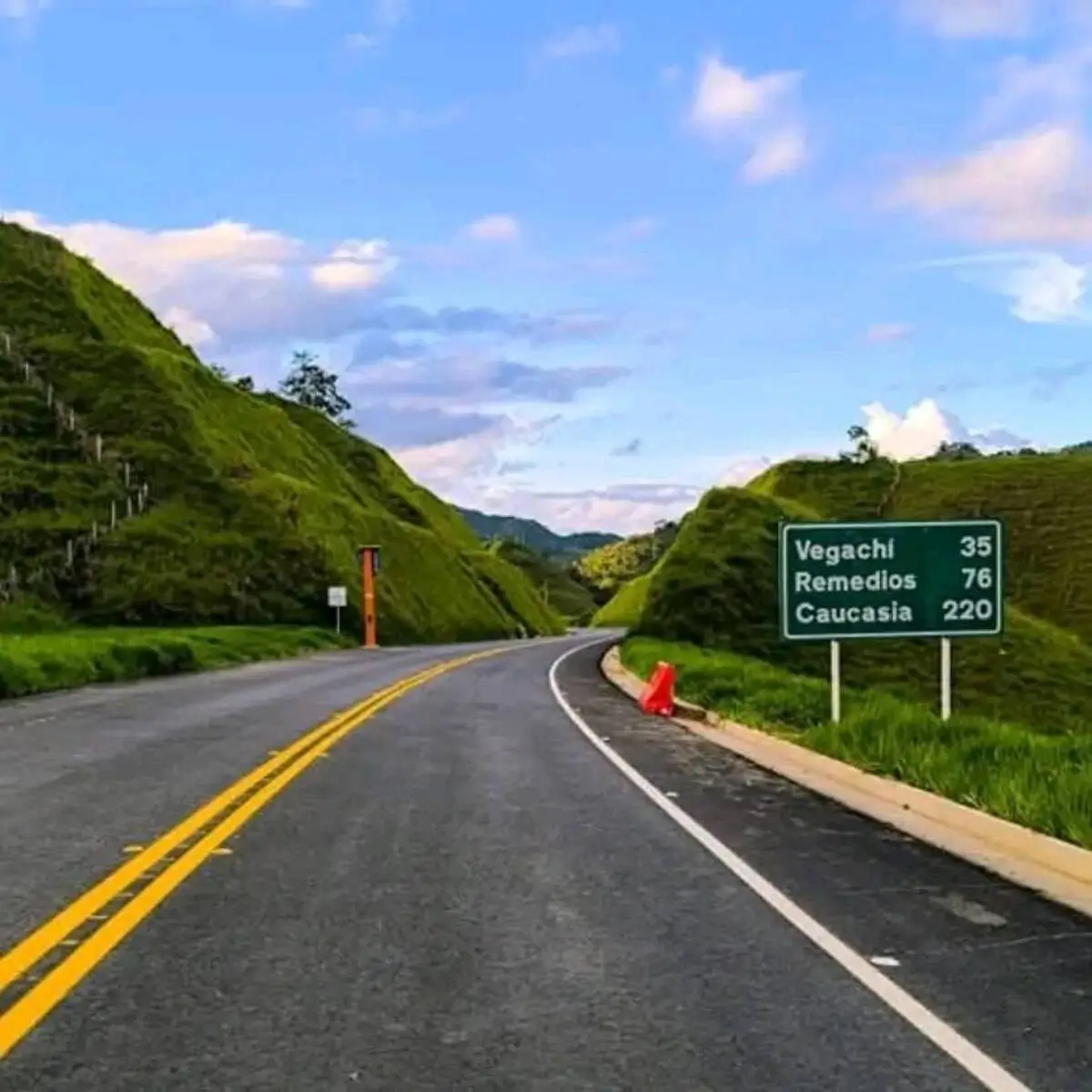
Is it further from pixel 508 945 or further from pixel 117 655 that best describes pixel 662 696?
pixel 508 945

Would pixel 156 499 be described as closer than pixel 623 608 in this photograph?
Yes

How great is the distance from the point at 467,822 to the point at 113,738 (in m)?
7.62

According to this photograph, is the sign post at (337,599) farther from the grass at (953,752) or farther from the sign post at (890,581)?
the sign post at (890,581)

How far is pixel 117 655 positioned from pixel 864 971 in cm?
2755

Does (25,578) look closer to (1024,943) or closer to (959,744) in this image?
(959,744)

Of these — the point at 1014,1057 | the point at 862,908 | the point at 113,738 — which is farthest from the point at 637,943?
the point at 113,738

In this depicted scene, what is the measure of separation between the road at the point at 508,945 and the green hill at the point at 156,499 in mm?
45537

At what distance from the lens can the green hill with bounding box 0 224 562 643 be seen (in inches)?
2291

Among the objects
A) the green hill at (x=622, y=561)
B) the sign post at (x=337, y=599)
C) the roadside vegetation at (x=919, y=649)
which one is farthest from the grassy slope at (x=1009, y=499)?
the green hill at (x=622, y=561)

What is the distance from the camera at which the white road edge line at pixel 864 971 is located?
5.29 m

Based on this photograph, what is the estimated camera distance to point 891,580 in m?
18.0

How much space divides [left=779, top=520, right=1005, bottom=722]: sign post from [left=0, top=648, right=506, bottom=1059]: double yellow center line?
21.8ft

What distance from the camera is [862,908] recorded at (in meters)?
8.09

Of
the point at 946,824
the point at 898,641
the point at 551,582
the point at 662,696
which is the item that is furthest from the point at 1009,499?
the point at 551,582
